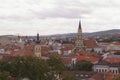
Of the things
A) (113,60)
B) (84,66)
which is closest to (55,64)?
(84,66)

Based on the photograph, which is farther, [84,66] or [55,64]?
[84,66]

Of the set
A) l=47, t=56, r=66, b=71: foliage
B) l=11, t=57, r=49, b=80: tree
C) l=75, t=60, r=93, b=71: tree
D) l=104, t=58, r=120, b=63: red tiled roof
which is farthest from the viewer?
l=104, t=58, r=120, b=63: red tiled roof

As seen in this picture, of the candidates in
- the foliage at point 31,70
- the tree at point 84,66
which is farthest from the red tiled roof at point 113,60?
the foliage at point 31,70

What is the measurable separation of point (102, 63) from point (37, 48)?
12252 mm

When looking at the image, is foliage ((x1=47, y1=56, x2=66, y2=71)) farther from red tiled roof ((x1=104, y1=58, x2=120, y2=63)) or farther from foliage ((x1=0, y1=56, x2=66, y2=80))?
red tiled roof ((x1=104, y1=58, x2=120, y2=63))

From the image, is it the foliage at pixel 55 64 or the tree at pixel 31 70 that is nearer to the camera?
the tree at pixel 31 70

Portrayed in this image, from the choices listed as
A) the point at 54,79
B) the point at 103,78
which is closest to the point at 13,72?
the point at 54,79

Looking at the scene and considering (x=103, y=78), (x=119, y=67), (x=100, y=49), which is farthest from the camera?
(x=100, y=49)

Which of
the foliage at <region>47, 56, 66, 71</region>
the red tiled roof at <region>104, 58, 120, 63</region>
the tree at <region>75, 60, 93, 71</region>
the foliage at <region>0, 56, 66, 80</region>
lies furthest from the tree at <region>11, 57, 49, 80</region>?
the red tiled roof at <region>104, 58, 120, 63</region>

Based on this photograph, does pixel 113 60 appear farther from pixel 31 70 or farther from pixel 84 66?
pixel 31 70

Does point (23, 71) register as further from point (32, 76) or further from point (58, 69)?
point (58, 69)

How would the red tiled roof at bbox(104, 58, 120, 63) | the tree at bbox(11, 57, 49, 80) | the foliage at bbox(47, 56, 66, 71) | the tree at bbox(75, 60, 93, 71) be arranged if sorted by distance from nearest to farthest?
the tree at bbox(11, 57, 49, 80) → the foliage at bbox(47, 56, 66, 71) → the tree at bbox(75, 60, 93, 71) → the red tiled roof at bbox(104, 58, 120, 63)

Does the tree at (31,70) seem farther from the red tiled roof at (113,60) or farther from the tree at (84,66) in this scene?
the red tiled roof at (113,60)

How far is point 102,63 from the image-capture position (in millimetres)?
74312
